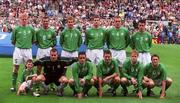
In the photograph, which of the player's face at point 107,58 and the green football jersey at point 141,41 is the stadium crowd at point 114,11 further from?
the player's face at point 107,58

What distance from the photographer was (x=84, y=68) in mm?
12148

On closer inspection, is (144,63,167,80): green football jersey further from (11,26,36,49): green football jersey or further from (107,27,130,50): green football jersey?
(11,26,36,49): green football jersey

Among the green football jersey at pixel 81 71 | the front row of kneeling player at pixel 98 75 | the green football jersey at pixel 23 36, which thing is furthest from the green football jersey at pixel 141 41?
the green football jersey at pixel 23 36

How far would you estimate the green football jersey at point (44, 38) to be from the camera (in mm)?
13453

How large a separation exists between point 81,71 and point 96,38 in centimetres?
179

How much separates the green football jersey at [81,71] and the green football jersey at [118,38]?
1629 millimetres

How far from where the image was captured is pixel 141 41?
526 inches

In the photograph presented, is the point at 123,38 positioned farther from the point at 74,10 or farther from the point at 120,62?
the point at 74,10

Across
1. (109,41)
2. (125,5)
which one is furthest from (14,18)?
(109,41)

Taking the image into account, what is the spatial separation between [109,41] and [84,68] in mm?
1797

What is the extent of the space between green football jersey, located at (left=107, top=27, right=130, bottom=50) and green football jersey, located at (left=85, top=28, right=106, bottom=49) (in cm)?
19

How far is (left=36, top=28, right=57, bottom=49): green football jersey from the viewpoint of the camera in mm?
13453

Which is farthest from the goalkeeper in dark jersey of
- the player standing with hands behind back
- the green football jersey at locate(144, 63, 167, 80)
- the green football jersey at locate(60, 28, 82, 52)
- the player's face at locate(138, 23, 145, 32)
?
the player's face at locate(138, 23, 145, 32)

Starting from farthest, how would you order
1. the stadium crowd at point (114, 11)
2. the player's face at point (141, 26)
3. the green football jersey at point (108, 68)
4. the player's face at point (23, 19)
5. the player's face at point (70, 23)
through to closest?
the stadium crowd at point (114, 11) → the player's face at point (70, 23) → the player's face at point (141, 26) → the player's face at point (23, 19) → the green football jersey at point (108, 68)
